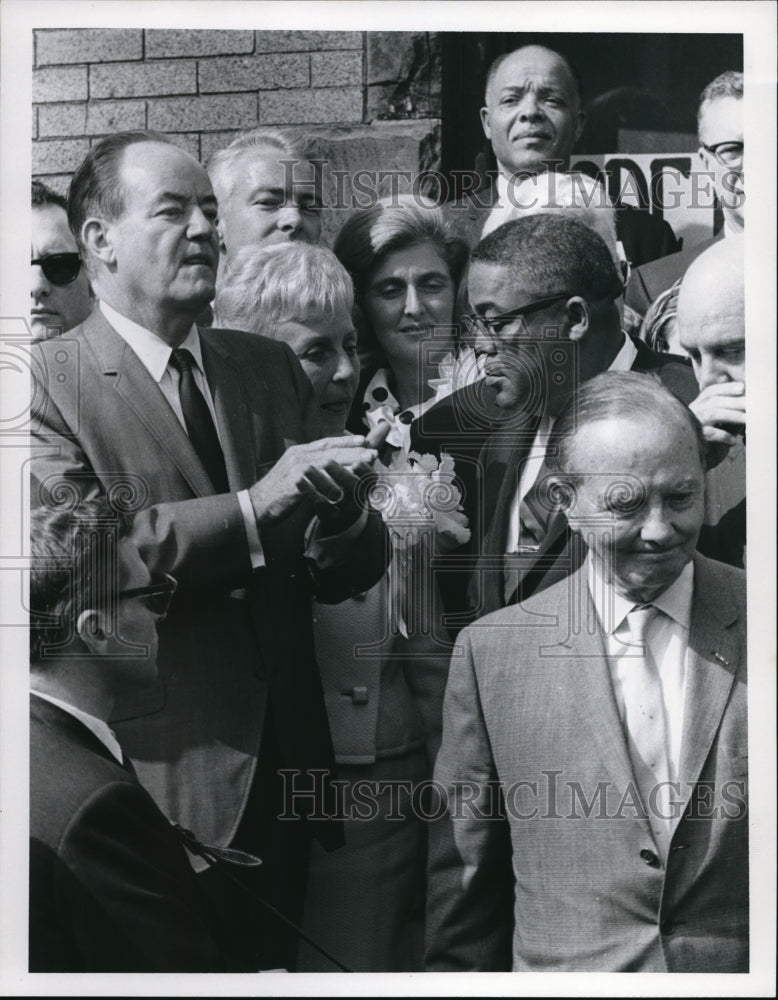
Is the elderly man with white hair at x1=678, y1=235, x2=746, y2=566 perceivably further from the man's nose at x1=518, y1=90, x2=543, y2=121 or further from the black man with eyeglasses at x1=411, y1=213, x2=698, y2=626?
the man's nose at x1=518, y1=90, x2=543, y2=121

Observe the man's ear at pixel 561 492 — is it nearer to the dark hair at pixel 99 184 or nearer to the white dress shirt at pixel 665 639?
the white dress shirt at pixel 665 639

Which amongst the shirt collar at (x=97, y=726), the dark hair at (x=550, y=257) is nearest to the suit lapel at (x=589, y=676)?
the dark hair at (x=550, y=257)

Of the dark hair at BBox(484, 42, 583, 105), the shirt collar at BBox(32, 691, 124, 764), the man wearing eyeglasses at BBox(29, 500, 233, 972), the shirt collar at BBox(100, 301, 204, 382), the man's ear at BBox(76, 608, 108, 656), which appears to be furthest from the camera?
the dark hair at BBox(484, 42, 583, 105)

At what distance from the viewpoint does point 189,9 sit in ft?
15.3

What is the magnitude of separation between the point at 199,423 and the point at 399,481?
0.63m

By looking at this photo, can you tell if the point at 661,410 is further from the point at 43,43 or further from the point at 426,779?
the point at 43,43

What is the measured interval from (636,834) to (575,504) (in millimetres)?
989

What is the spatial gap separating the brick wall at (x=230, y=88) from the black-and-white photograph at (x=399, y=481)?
11 mm

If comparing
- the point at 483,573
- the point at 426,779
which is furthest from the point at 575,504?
the point at 426,779

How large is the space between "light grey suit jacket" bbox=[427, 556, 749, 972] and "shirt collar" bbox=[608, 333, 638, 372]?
63cm

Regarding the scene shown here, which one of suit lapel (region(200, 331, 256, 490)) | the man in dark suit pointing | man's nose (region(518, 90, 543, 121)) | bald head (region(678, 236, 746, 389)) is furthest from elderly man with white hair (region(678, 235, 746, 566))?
suit lapel (region(200, 331, 256, 490))

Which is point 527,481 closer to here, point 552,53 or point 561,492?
→ point 561,492

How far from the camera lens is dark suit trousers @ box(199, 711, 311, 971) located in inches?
178

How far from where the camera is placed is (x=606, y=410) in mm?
4605
